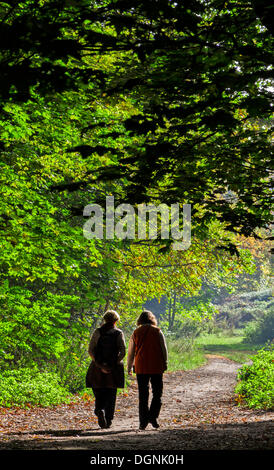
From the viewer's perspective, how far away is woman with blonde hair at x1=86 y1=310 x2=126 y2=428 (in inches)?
304

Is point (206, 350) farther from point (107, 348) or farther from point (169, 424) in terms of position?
point (107, 348)

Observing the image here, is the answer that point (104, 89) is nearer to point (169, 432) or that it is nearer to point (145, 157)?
point (145, 157)

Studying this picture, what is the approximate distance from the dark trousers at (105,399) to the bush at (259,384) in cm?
415

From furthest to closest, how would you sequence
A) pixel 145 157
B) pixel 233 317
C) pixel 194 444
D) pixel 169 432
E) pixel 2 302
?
pixel 233 317, pixel 2 302, pixel 169 432, pixel 194 444, pixel 145 157

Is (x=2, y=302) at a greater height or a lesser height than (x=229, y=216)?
lesser

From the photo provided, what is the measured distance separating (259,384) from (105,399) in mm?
→ 5522

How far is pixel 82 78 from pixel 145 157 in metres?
0.81

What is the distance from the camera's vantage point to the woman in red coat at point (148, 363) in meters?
7.51

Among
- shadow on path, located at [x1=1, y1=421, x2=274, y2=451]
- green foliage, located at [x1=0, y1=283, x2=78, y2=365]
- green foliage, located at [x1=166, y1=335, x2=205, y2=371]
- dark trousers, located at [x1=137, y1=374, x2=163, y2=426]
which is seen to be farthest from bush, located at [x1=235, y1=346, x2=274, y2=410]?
green foliage, located at [x1=166, y1=335, x2=205, y2=371]

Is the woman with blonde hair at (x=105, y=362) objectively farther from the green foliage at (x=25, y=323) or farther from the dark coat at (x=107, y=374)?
the green foliage at (x=25, y=323)

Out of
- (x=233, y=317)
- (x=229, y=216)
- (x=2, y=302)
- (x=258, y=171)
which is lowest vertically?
(x=233, y=317)

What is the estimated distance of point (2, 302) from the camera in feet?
28.2

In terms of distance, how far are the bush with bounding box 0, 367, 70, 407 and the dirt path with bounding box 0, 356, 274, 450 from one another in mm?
356
